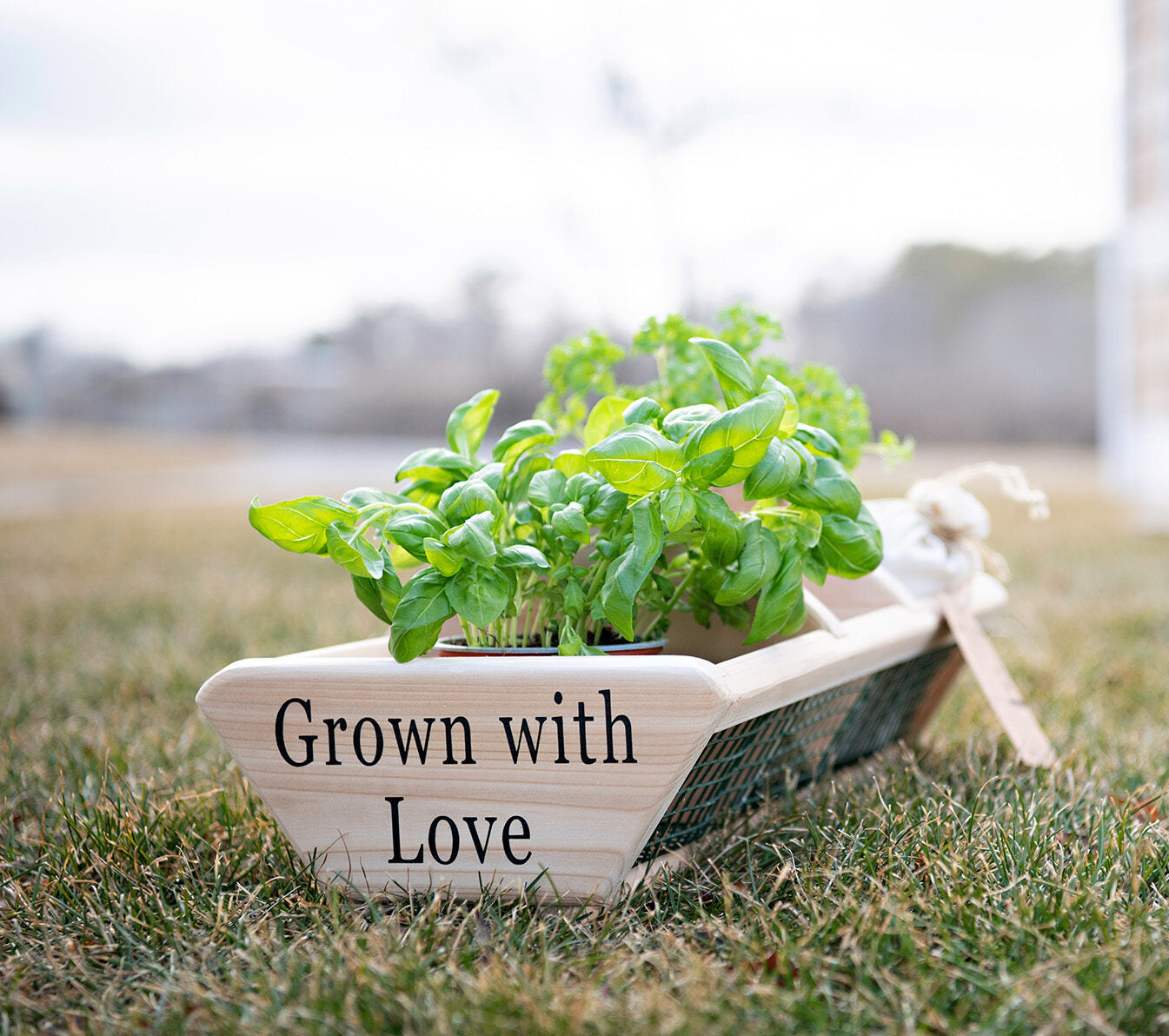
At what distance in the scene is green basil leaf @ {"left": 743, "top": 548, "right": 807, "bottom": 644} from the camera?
1.05 metres

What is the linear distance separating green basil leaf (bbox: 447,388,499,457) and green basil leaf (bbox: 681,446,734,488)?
289mm

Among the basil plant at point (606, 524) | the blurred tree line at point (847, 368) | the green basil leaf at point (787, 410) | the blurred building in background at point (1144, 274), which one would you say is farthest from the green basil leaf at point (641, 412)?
the blurred tree line at point (847, 368)

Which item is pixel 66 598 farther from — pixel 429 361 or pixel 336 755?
pixel 429 361

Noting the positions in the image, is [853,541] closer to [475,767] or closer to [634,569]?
[634,569]

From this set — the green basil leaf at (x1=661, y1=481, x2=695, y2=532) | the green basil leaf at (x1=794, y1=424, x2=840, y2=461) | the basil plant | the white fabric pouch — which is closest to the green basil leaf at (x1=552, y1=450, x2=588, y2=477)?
the basil plant

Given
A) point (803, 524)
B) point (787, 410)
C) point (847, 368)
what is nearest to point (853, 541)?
point (803, 524)

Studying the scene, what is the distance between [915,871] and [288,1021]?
0.56 meters

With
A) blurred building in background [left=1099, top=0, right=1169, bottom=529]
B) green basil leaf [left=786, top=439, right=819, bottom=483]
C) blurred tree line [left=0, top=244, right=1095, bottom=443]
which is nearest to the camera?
green basil leaf [left=786, top=439, right=819, bottom=483]

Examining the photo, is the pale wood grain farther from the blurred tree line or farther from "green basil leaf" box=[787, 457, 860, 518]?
the blurred tree line

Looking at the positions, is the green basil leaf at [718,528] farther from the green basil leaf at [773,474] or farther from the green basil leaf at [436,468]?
the green basil leaf at [436,468]

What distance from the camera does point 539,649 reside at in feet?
3.44

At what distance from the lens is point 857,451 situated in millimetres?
1444

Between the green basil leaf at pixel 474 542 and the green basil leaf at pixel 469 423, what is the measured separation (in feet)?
0.86

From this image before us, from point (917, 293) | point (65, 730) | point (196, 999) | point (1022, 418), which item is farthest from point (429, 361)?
point (196, 999)
